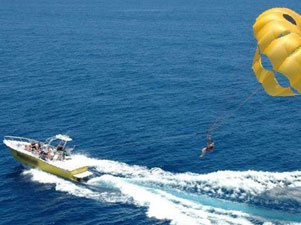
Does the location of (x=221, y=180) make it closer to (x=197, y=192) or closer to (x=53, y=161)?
(x=197, y=192)

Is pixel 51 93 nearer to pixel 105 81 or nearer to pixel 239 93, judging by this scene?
pixel 105 81

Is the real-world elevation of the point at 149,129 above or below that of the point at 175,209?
above

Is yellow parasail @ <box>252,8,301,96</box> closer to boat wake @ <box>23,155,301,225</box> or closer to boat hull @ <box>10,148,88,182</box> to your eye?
boat wake @ <box>23,155,301,225</box>

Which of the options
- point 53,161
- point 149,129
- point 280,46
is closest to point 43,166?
point 53,161

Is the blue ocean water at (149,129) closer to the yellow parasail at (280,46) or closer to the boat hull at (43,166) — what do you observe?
the boat hull at (43,166)

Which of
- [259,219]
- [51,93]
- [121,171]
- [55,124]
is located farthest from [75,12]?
[259,219]

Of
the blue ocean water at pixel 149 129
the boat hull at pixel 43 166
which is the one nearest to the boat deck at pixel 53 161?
the boat hull at pixel 43 166
